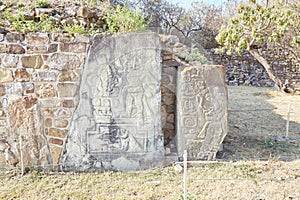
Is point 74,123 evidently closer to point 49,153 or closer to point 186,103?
point 49,153

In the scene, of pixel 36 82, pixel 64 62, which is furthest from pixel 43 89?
pixel 64 62

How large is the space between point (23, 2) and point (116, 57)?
6.87 ft

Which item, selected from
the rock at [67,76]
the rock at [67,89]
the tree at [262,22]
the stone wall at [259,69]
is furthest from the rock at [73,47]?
the stone wall at [259,69]

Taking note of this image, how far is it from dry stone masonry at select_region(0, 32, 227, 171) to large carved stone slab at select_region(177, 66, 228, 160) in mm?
13

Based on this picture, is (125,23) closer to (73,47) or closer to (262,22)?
(73,47)

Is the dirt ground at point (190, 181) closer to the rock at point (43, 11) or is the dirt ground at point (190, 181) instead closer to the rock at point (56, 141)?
the rock at point (56, 141)

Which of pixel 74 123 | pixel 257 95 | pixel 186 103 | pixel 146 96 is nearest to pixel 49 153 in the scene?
pixel 74 123

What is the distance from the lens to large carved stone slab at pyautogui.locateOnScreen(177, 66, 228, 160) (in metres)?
Result: 3.65

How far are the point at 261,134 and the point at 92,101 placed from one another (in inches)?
138

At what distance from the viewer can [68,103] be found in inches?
136

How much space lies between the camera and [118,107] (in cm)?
349

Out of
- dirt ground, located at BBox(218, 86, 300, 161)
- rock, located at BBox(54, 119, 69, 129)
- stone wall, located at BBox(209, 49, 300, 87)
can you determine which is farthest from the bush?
stone wall, located at BBox(209, 49, 300, 87)

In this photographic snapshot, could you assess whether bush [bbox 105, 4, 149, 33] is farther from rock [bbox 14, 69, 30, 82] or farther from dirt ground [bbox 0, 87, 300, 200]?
dirt ground [bbox 0, 87, 300, 200]

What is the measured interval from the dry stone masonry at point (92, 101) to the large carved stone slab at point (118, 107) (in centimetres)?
1
